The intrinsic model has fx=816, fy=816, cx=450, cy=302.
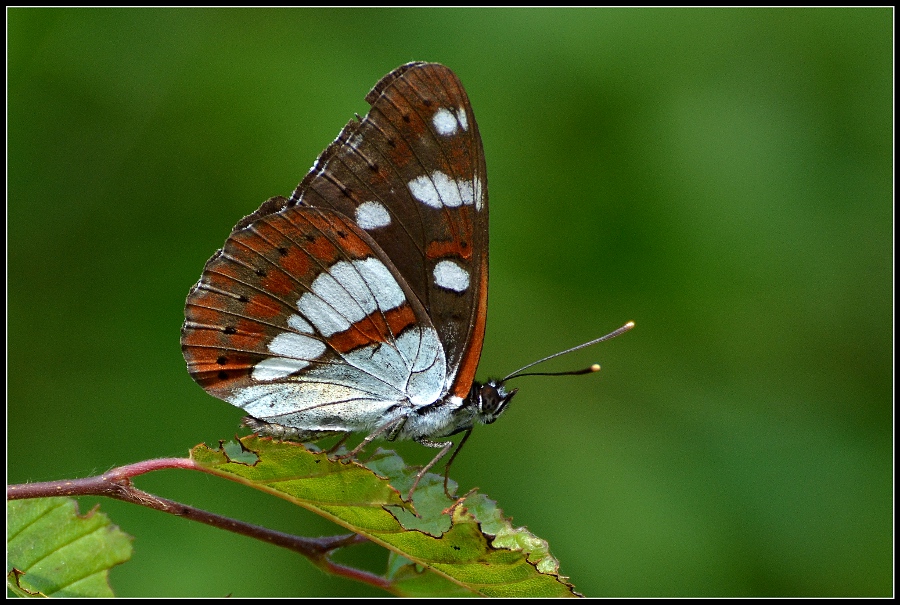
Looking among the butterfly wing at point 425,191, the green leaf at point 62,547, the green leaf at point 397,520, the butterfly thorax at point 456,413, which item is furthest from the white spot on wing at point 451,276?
the green leaf at point 62,547

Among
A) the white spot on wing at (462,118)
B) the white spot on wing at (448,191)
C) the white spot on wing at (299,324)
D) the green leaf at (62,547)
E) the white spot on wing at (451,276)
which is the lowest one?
the green leaf at (62,547)

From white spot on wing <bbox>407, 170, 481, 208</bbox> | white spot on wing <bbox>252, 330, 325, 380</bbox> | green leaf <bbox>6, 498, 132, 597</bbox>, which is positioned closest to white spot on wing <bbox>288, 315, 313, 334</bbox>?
white spot on wing <bbox>252, 330, 325, 380</bbox>

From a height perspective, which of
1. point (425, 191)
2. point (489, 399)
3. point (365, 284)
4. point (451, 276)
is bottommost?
point (489, 399)

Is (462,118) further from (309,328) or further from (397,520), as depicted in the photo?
(397,520)

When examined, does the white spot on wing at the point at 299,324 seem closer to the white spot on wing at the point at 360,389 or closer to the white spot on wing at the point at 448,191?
the white spot on wing at the point at 360,389

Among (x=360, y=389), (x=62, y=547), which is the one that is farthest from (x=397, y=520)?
(x=62, y=547)

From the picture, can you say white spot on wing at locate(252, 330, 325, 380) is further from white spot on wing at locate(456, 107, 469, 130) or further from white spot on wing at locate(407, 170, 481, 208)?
white spot on wing at locate(456, 107, 469, 130)
